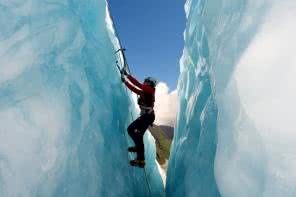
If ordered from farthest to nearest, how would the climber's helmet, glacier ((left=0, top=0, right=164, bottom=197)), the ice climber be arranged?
the climber's helmet
the ice climber
glacier ((left=0, top=0, right=164, bottom=197))

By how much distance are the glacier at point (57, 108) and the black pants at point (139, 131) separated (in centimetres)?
54

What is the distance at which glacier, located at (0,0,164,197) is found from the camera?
6523mm

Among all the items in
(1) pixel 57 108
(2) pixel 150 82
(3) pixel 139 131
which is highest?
(2) pixel 150 82

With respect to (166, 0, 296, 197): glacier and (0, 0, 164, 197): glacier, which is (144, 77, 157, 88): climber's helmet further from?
(166, 0, 296, 197): glacier

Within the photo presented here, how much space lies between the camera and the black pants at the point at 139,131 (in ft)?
27.6

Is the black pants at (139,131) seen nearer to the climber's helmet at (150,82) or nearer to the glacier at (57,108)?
the glacier at (57,108)

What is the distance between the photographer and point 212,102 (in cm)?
740

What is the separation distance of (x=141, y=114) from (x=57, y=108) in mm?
Answer: 2150

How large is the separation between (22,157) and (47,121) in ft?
2.46

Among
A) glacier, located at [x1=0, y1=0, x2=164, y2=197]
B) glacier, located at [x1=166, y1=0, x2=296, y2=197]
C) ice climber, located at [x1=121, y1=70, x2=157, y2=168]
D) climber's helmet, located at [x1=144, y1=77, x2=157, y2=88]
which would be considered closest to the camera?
glacier, located at [x1=166, y1=0, x2=296, y2=197]

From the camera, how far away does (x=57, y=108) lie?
7.14 meters

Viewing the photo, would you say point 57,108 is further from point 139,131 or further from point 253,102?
point 253,102

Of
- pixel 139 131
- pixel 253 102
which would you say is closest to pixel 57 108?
pixel 139 131

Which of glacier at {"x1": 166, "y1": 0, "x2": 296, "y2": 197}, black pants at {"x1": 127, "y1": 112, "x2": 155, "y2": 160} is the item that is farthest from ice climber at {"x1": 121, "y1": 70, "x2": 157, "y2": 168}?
glacier at {"x1": 166, "y1": 0, "x2": 296, "y2": 197}
